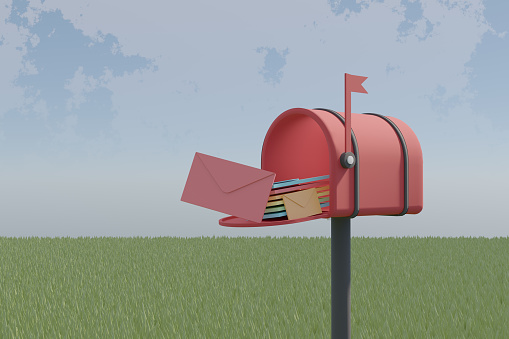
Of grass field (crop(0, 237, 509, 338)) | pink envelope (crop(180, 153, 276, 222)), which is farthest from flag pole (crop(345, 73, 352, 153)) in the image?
grass field (crop(0, 237, 509, 338))

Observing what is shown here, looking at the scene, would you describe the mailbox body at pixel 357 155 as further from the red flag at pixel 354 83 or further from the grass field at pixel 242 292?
the grass field at pixel 242 292

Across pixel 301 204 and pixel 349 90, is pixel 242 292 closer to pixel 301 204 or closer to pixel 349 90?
pixel 301 204

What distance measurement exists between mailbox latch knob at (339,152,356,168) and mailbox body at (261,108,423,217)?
0.07 ft

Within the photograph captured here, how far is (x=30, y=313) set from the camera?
431 centimetres

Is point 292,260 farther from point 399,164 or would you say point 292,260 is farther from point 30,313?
point 399,164

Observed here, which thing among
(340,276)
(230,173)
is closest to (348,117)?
(230,173)

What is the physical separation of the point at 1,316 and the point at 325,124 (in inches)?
139

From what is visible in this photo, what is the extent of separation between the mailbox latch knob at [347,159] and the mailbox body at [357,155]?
22mm

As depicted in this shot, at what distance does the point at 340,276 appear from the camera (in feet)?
8.43

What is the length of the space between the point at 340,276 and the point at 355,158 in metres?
0.66

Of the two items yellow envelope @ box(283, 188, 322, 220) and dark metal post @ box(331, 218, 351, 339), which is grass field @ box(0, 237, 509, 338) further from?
yellow envelope @ box(283, 188, 322, 220)

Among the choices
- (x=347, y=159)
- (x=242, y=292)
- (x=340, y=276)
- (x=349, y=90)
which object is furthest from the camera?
(x=242, y=292)

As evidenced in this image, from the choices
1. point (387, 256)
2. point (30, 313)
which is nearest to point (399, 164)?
point (30, 313)

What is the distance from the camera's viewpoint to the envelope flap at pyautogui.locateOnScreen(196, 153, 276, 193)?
92.0 inches
